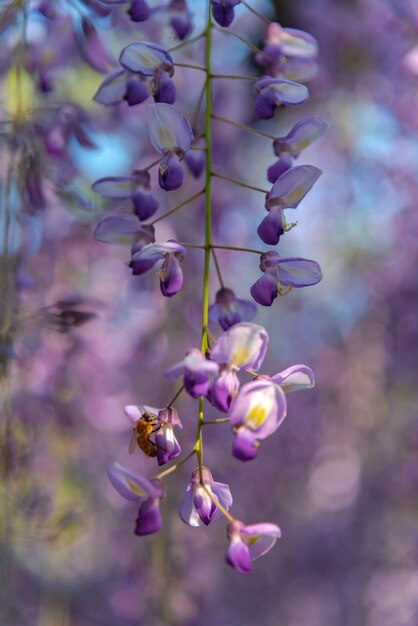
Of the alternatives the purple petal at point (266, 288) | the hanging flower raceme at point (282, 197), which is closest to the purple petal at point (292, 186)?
the hanging flower raceme at point (282, 197)

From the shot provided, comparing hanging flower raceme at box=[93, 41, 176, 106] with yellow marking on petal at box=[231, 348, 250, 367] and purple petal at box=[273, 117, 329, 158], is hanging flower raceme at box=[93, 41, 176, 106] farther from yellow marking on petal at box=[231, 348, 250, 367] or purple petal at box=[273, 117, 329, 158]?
yellow marking on petal at box=[231, 348, 250, 367]

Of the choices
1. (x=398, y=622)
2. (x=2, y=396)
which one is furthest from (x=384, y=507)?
(x=2, y=396)

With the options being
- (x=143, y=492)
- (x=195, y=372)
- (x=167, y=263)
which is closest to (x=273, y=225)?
(x=167, y=263)

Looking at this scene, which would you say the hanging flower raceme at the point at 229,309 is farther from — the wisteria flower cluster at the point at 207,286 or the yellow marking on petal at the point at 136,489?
the yellow marking on petal at the point at 136,489

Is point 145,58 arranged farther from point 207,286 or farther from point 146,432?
point 146,432

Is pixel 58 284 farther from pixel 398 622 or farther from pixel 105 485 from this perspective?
pixel 398 622

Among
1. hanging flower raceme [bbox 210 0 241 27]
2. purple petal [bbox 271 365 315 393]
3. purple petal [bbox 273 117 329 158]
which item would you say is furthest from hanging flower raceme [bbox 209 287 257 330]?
hanging flower raceme [bbox 210 0 241 27]
